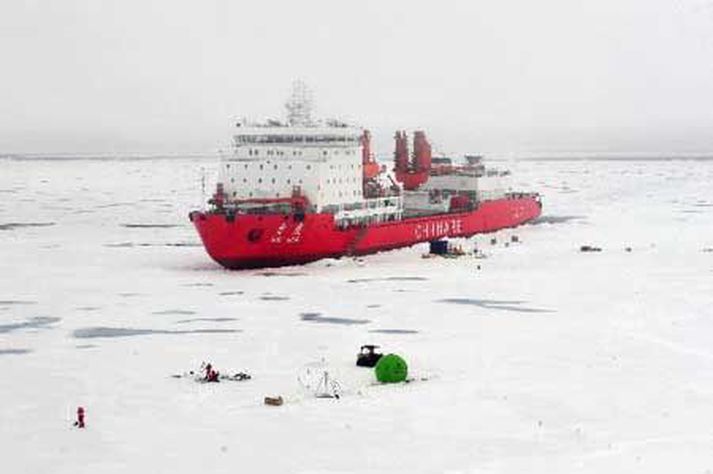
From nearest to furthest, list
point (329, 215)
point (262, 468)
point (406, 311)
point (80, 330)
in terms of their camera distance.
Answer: point (262, 468)
point (80, 330)
point (406, 311)
point (329, 215)

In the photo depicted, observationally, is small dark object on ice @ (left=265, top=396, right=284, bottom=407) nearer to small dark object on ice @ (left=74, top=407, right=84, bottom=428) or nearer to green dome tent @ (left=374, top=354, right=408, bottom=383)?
green dome tent @ (left=374, top=354, right=408, bottom=383)

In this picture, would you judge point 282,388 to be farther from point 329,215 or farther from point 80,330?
point 329,215

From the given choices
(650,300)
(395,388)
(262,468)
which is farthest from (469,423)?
(650,300)

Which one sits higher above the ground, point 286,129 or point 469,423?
point 286,129

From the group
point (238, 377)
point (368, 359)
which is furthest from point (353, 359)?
point (238, 377)

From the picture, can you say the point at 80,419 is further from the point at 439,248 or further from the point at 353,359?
the point at 439,248

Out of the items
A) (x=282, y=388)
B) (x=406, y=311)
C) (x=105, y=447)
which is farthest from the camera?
(x=406, y=311)

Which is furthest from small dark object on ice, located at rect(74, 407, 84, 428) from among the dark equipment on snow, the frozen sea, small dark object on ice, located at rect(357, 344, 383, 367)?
the dark equipment on snow
